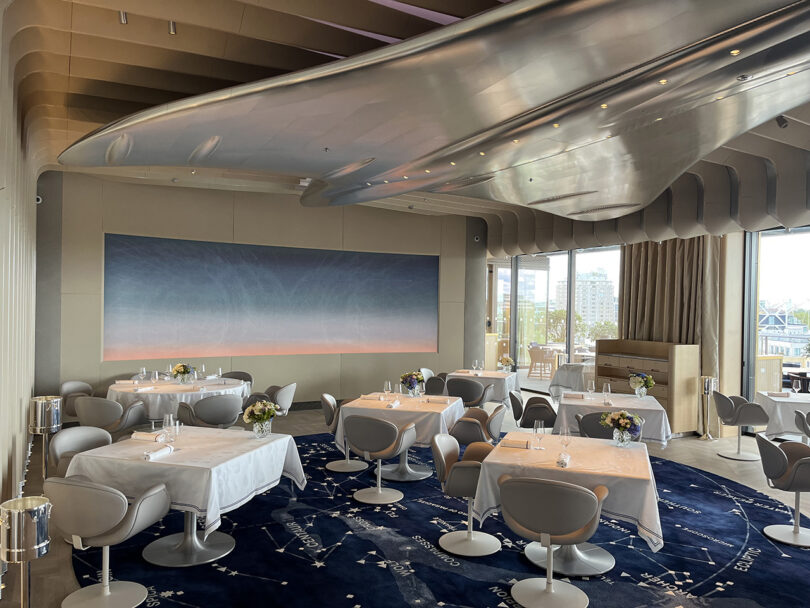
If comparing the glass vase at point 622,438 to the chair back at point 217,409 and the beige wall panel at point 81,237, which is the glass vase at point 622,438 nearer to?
the chair back at point 217,409

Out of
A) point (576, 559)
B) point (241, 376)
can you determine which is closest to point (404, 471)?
point (576, 559)

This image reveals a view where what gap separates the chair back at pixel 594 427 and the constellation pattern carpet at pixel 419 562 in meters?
0.96

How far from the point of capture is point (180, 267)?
10836 mm

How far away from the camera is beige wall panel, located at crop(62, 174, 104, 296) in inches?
387

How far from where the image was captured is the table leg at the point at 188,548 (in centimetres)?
488

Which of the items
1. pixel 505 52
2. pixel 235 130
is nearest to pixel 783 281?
pixel 505 52

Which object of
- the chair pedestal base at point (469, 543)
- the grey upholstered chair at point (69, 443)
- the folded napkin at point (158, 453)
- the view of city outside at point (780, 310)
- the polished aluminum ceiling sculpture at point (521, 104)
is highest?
the polished aluminum ceiling sculpture at point (521, 104)

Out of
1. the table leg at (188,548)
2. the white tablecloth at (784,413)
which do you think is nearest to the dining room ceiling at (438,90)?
the white tablecloth at (784,413)

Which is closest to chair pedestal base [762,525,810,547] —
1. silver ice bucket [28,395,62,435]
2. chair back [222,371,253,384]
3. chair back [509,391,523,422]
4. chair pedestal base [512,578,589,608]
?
chair pedestal base [512,578,589,608]

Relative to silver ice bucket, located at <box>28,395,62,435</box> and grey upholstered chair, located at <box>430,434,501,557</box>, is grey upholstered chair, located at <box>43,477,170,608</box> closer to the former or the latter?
silver ice bucket, located at <box>28,395,62,435</box>

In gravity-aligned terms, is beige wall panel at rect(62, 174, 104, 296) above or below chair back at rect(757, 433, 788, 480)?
above

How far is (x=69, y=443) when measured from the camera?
533cm

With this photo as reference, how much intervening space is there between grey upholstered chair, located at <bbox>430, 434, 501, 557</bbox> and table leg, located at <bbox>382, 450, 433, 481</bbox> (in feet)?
5.59

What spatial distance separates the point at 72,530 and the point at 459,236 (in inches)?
407
